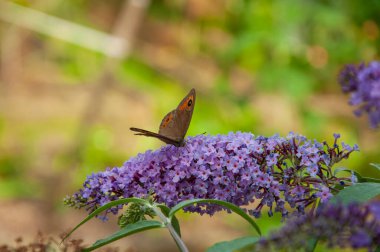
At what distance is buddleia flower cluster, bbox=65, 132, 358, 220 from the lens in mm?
1311

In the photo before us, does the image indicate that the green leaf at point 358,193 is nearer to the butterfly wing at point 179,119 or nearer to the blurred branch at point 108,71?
the butterfly wing at point 179,119

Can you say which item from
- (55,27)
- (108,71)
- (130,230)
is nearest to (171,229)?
(130,230)

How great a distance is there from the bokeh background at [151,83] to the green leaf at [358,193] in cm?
272

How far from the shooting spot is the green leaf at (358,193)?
117cm

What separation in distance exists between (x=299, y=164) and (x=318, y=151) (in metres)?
0.06

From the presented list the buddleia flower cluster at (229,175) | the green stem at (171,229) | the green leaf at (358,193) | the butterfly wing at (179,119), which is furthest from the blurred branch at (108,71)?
the green leaf at (358,193)

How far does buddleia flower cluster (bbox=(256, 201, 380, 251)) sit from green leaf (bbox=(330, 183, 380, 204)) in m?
0.21

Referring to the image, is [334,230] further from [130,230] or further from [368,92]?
[130,230]

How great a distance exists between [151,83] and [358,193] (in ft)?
13.2

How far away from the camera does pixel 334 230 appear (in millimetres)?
939

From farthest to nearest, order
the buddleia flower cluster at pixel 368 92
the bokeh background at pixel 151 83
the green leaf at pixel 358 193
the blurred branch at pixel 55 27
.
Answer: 1. the blurred branch at pixel 55 27
2. the bokeh background at pixel 151 83
3. the green leaf at pixel 358 193
4. the buddleia flower cluster at pixel 368 92

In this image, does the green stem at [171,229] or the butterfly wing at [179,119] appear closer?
the green stem at [171,229]

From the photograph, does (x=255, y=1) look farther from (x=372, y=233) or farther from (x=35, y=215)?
(x=372, y=233)

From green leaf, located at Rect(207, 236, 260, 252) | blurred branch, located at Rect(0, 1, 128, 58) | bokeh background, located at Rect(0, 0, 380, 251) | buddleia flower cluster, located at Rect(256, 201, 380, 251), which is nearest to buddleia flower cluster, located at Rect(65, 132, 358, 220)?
green leaf, located at Rect(207, 236, 260, 252)
